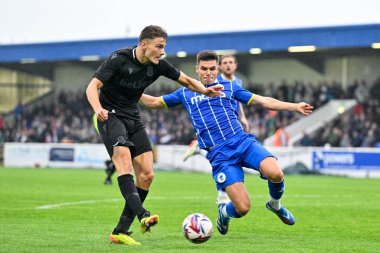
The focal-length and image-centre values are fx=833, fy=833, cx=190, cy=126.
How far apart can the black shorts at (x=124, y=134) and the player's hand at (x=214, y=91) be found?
0.84 metres

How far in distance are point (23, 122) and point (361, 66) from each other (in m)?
19.1

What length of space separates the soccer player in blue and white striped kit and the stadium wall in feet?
59.8

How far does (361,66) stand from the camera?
40.8 meters

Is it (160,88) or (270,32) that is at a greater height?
(270,32)

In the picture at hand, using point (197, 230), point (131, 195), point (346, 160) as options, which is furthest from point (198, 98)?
point (346, 160)

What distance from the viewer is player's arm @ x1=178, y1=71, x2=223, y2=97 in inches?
357

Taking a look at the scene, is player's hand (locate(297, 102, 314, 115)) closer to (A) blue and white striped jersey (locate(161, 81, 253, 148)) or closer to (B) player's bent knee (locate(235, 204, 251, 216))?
(A) blue and white striped jersey (locate(161, 81, 253, 148))

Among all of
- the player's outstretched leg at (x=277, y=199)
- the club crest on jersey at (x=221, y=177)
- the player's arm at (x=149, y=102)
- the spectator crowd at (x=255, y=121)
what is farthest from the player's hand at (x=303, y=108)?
the spectator crowd at (x=255, y=121)

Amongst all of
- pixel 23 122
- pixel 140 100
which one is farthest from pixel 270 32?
pixel 140 100

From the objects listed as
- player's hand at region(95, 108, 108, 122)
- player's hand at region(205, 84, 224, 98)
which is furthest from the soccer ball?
player's hand at region(205, 84, 224, 98)

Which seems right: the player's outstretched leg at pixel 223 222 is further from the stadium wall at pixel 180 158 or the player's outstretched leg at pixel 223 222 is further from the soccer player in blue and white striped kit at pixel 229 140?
the stadium wall at pixel 180 158

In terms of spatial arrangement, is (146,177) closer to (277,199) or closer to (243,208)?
(243,208)

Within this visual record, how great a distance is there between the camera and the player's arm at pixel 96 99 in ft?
27.8

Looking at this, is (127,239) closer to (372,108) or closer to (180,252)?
(180,252)
